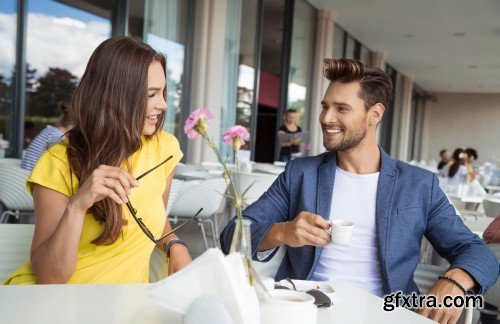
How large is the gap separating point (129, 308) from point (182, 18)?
5.60 meters

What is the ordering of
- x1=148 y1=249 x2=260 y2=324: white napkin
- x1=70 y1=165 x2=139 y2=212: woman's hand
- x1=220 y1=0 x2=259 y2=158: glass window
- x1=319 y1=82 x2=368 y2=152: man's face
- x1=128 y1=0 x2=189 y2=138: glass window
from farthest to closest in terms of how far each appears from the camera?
x1=220 y1=0 x2=259 y2=158: glass window < x1=128 y1=0 x2=189 y2=138: glass window < x1=319 y1=82 x2=368 y2=152: man's face < x1=70 y1=165 x2=139 y2=212: woman's hand < x1=148 y1=249 x2=260 y2=324: white napkin

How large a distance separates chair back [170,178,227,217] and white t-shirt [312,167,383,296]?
2.09 metres

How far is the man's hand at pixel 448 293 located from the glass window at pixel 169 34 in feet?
15.9

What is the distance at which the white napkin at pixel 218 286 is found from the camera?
0.86 metres

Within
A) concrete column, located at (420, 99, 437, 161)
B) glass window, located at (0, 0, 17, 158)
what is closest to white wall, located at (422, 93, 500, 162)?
concrete column, located at (420, 99, 437, 161)

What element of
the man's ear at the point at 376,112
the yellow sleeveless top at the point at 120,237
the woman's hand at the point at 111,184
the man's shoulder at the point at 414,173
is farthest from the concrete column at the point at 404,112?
the woman's hand at the point at 111,184

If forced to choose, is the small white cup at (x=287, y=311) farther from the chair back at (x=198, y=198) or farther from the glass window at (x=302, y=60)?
the glass window at (x=302, y=60)

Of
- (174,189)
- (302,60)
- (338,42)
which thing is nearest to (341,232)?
(174,189)

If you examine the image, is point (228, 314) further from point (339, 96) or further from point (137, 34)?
point (137, 34)

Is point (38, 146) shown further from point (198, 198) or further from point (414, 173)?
point (414, 173)

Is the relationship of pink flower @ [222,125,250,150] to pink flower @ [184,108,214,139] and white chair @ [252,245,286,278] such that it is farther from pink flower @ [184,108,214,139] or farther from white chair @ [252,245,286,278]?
white chair @ [252,245,286,278]

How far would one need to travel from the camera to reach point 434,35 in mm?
11219

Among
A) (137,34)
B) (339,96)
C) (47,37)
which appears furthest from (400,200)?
(47,37)

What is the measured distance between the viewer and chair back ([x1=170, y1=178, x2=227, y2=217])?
3.74 m
